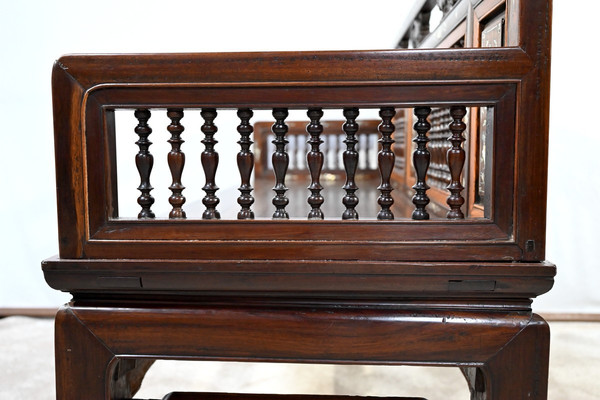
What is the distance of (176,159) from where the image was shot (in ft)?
2.76

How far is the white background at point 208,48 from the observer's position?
2.35 metres

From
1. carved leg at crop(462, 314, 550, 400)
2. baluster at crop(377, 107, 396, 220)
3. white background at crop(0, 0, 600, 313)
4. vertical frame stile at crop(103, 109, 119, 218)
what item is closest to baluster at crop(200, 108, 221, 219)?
vertical frame stile at crop(103, 109, 119, 218)

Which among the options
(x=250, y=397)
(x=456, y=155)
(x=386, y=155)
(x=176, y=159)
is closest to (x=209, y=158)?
(x=176, y=159)

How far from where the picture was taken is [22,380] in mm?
1785

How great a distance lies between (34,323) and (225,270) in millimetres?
2022

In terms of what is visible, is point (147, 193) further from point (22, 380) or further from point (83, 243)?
point (22, 380)

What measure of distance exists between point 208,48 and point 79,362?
7.32 ft

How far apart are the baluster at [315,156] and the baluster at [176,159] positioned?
21cm

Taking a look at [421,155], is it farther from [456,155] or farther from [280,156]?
[280,156]

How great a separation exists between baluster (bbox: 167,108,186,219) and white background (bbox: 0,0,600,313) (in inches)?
78.3

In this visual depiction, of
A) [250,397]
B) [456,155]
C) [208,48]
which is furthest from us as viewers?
[208,48]

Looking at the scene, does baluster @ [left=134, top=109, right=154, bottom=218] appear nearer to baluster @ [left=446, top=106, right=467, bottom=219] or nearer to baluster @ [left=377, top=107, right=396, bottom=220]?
baluster @ [left=377, top=107, right=396, bottom=220]

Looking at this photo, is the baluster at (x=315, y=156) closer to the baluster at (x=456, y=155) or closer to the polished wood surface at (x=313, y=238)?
the polished wood surface at (x=313, y=238)

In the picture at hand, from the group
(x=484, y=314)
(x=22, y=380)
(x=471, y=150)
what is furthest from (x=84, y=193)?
(x=22, y=380)
